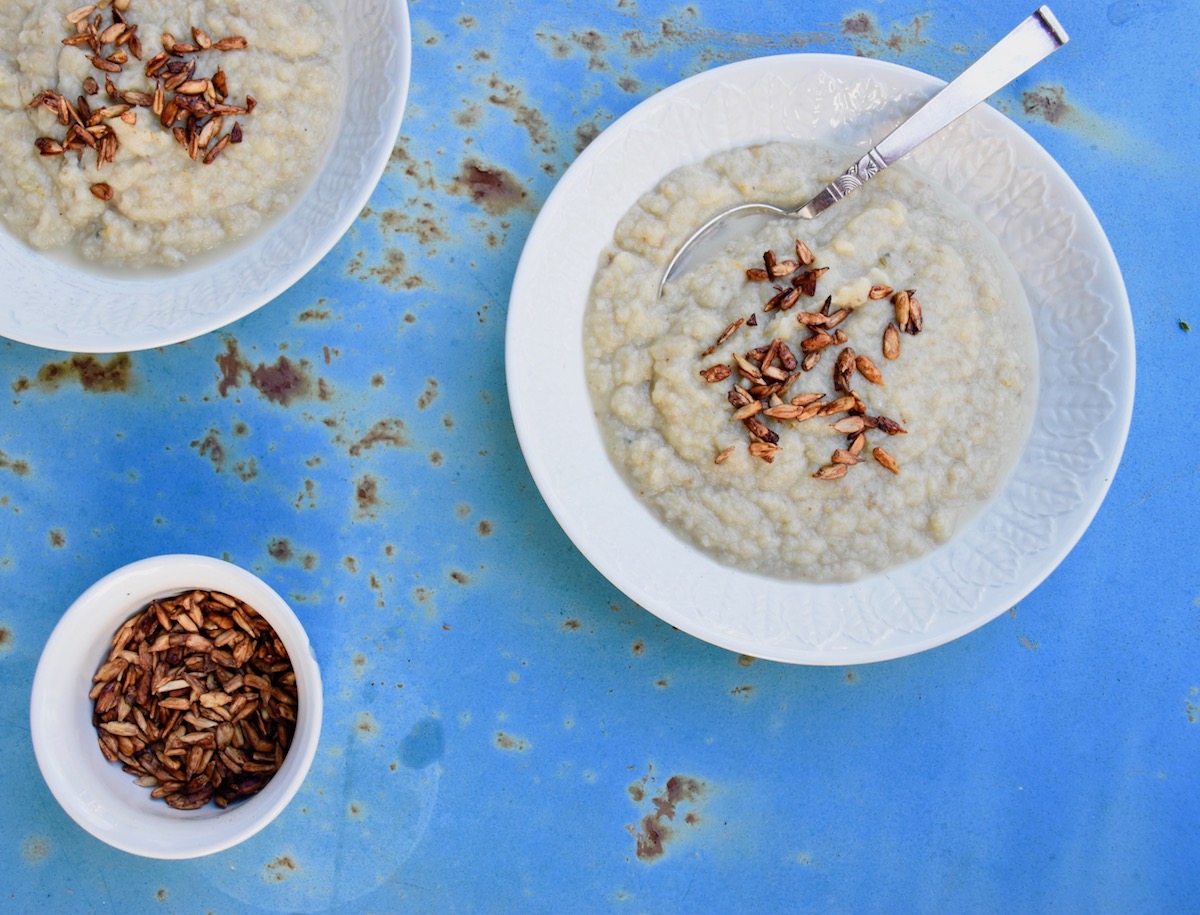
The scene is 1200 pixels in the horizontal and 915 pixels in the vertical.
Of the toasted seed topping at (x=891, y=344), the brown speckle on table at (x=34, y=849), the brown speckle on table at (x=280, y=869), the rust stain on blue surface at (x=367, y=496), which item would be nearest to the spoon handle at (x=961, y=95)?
the toasted seed topping at (x=891, y=344)

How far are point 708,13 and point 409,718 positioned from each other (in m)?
2.09

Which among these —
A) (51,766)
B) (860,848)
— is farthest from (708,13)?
(51,766)

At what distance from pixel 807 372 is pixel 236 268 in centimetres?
139

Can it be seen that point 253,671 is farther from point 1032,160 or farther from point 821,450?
point 1032,160

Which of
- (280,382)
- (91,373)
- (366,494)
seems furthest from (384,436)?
(91,373)

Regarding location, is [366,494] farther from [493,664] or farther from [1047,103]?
[1047,103]

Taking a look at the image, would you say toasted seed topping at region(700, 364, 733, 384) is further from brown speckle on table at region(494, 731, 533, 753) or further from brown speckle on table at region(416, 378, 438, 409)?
brown speckle on table at region(494, 731, 533, 753)

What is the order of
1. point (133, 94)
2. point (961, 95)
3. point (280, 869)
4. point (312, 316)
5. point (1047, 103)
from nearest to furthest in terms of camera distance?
point (133, 94) < point (961, 95) < point (280, 869) < point (312, 316) < point (1047, 103)

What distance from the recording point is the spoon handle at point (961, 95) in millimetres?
2176

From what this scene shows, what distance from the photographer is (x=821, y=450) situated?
2184 millimetres

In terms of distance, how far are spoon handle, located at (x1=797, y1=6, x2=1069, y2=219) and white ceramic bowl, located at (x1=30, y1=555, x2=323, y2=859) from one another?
1633mm

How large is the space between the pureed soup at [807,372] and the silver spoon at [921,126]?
0.04 metres

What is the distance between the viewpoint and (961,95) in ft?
7.32

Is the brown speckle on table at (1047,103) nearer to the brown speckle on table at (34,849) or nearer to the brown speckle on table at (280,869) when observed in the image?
the brown speckle on table at (280,869)
